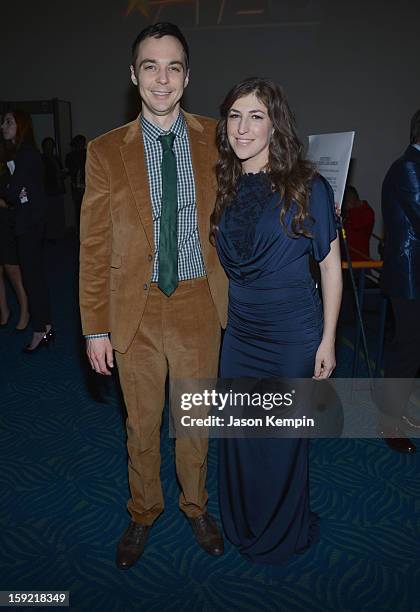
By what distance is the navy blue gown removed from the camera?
5.94 feet

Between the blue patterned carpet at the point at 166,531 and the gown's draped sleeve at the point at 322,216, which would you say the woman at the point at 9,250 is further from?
the gown's draped sleeve at the point at 322,216

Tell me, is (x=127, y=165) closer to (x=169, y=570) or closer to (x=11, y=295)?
(x=169, y=570)

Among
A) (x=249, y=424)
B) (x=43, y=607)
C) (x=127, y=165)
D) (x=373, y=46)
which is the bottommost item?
(x=43, y=607)

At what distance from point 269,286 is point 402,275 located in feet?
3.96

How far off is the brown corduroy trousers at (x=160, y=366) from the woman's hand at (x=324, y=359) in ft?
1.30

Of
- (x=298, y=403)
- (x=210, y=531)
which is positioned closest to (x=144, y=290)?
(x=298, y=403)

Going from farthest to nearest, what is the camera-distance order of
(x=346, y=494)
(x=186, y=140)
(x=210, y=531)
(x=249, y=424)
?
(x=346, y=494) < (x=210, y=531) < (x=249, y=424) < (x=186, y=140)

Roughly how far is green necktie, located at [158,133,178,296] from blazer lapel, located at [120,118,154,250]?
5 cm

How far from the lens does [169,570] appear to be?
6.88 feet

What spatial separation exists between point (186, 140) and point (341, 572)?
69.3 inches

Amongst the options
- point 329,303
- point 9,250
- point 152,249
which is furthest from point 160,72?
point 9,250

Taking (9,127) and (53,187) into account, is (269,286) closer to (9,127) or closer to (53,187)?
(9,127)

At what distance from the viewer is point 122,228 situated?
5.97ft

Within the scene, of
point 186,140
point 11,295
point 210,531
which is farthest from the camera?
point 11,295
